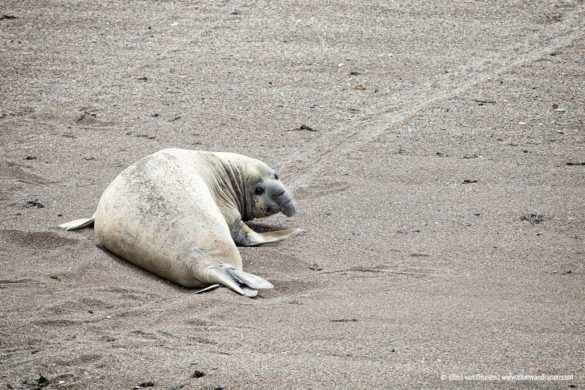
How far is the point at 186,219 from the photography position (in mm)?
5668

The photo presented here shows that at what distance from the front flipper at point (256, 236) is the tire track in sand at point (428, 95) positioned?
3.01 ft

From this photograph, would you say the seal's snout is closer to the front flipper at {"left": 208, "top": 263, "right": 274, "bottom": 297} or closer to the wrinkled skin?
the wrinkled skin

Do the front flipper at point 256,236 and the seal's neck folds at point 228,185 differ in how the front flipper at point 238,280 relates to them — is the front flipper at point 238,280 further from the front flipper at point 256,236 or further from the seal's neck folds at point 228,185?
the seal's neck folds at point 228,185

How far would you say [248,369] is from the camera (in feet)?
13.9

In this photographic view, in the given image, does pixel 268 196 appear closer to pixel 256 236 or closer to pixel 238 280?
pixel 256 236

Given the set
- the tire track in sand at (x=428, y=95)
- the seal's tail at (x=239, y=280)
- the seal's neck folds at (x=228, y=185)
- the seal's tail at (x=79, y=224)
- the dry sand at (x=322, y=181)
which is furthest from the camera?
the tire track in sand at (x=428, y=95)

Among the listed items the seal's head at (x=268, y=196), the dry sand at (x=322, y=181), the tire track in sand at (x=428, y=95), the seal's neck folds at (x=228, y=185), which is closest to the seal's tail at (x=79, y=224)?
the dry sand at (x=322, y=181)

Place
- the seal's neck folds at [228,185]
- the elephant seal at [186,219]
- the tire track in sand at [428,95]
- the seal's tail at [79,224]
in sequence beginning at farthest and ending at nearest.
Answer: the tire track in sand at [428,95] → the seal's neck folds at [228,185] → the seal's tail at [79,224] → the elephant seal at [186,219]

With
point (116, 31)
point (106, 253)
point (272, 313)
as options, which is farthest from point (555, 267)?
point (116, 31)

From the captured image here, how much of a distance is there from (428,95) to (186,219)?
435 centimetres

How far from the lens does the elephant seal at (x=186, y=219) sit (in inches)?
215

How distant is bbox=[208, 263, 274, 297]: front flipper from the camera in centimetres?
527

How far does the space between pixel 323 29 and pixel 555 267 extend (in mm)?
6022

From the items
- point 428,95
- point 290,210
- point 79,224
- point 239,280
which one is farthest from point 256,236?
point 428,95
